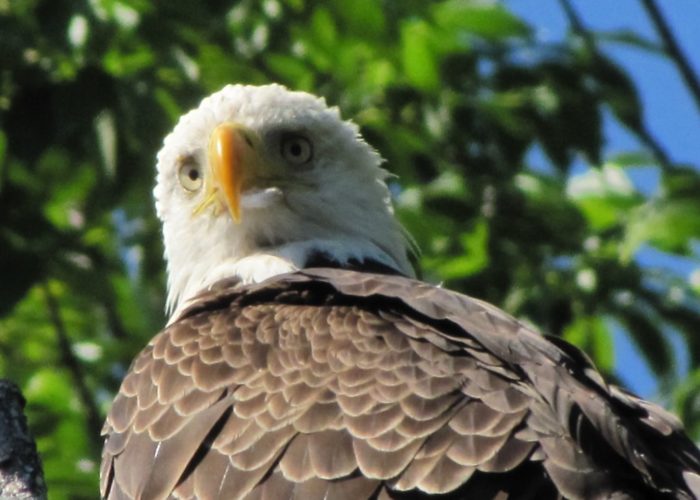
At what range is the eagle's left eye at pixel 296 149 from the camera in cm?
870

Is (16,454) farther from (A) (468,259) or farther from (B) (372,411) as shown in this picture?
(A) (468,259)

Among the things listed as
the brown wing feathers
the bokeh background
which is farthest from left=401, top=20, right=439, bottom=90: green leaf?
the brown wing feathers

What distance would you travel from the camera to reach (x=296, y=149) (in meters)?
8.73

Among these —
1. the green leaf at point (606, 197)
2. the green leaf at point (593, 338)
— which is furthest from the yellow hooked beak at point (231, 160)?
the green leaf at point (593, 338)

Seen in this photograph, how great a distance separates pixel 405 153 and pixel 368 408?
12.0 ft

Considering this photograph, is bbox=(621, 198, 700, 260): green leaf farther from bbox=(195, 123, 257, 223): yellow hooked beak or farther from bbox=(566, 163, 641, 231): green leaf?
bbox=(195, 123, 257, 223): yellow hooked beak

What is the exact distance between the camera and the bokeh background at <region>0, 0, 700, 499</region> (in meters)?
9.26

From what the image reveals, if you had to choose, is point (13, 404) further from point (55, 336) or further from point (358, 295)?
point (55, 336)

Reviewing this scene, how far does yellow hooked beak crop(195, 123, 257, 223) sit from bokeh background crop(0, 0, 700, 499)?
3.01 ft

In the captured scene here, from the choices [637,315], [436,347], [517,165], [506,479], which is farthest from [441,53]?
[506,479]

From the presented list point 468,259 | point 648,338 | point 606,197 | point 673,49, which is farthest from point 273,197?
point 648,338

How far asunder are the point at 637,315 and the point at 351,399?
A: 391 centimetres

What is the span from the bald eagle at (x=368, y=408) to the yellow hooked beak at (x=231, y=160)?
26 millimetres

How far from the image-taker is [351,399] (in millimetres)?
6477
